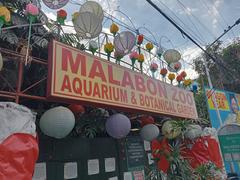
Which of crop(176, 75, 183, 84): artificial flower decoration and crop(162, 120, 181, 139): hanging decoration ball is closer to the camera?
crop(162, 120, 181, 139): hanging decoration ball

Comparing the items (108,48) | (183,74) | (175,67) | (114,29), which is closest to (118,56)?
(108,48)

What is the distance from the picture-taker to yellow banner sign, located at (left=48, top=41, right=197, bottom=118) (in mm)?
3711

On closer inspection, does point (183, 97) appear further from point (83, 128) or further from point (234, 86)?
point (234, 86)

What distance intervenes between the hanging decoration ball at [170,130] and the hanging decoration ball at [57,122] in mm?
3230

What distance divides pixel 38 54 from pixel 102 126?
1955mm

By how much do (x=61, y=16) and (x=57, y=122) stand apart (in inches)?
80.7

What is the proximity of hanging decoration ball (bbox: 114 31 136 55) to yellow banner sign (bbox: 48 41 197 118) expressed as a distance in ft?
1.72

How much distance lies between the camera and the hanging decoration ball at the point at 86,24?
14.8 ft

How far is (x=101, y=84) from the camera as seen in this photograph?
4391 mm

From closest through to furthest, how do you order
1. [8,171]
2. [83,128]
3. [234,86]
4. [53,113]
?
1. [8,171]
2. [53,113]
3. [83,128]
4. [234,86]

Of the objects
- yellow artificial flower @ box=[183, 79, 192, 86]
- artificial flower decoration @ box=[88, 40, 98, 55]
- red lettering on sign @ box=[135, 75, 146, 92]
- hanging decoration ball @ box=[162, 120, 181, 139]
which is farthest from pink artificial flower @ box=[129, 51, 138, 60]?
yellow artificial flower @ box=[183, 79, 192, 86]

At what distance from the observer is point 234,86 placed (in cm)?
1447

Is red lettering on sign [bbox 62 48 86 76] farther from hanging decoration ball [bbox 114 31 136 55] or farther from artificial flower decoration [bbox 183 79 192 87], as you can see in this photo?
artificial flower decoration [bbox 183 79 192 87]

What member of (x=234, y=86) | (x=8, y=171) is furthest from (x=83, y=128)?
(x=234, y=86)
